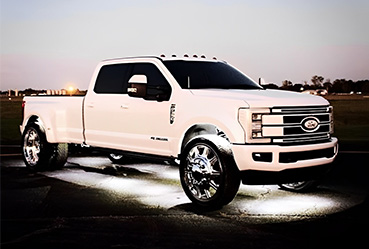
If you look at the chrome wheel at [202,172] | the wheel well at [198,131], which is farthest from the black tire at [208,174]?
the wheel well at [198,131]

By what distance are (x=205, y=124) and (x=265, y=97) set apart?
3.08ft

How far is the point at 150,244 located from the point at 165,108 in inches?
119

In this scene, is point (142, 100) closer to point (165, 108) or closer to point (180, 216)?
point (165, 108)

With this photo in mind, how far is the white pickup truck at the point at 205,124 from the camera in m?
7.22

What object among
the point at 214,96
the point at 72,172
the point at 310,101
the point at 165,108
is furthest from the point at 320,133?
the point at 72,172

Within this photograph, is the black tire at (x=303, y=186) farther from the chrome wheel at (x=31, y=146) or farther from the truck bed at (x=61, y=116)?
the chrome wheel at (x=31, y=146)

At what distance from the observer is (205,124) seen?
7.86 meters

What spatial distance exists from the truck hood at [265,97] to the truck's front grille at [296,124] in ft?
0.26

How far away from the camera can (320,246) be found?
18.3 ft

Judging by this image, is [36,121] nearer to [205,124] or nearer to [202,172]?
[205,124]

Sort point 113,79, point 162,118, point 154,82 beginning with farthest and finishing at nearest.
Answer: point 113,79
point 154,82
point 162,118

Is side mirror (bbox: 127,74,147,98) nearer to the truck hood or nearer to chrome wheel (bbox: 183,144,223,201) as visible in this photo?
the truck hood

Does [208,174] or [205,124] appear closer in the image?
[208,174]

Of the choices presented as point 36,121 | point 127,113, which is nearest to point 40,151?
point 36,121
